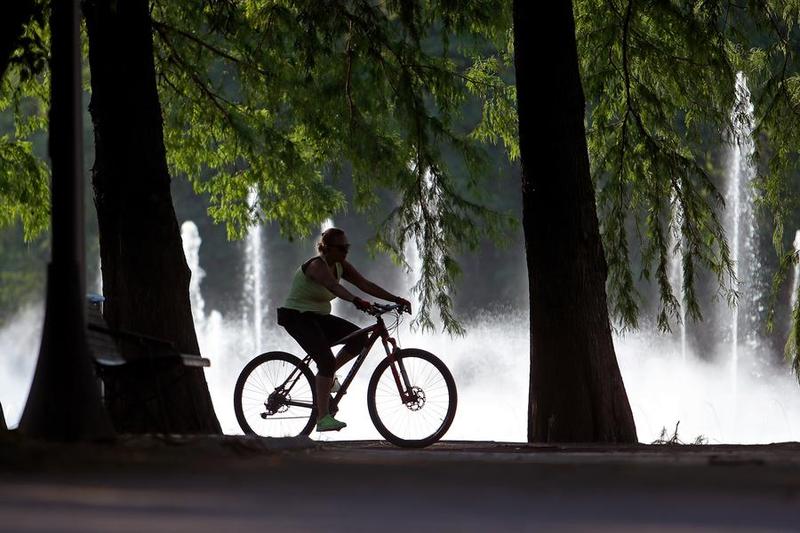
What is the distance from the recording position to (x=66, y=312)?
28.3ft

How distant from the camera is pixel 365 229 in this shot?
5378 cm

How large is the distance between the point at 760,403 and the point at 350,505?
2507cm

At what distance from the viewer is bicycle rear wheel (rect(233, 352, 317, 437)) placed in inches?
480

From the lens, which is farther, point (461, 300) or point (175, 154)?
point (461, 300)

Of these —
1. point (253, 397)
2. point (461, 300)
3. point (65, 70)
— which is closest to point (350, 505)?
point (65, 70)

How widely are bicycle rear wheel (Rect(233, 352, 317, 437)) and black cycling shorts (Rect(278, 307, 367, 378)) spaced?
0.80ft

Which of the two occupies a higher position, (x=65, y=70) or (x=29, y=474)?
(x=65, y=70)

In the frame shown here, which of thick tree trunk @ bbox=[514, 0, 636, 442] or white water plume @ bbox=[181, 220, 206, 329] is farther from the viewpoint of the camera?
white water plume @ bbox=[181, 220, 206, 329]

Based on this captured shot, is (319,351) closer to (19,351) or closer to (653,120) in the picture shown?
(653,120)

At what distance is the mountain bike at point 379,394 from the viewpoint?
1162cm

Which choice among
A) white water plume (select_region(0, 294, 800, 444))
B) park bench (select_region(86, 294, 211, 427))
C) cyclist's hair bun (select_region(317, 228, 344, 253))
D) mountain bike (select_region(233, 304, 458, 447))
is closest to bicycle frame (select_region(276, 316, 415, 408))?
mountain bike (select_region(233, 304, 458, 447))

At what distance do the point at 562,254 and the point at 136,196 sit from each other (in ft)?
10.8

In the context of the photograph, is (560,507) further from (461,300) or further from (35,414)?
(461,300)

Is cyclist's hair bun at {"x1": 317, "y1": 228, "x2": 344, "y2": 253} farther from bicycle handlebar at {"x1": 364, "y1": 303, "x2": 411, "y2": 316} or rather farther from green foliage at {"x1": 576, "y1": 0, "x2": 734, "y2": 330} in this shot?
green foliage at {"x1": 576, "y1": 0, "x2": 734, "y2": 330}
